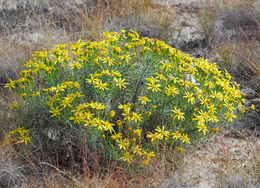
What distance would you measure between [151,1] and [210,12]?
1.53 metres

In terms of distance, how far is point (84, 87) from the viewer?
10.5ft

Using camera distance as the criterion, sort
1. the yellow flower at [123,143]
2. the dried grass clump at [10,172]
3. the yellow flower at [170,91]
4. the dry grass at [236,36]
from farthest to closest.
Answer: the dry grass at [236,36] < the dried grass clump at [10,172] < the yellow flower at [170,91] < the yellow flower at [123,143]

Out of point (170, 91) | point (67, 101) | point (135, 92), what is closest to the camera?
point (67, 101)

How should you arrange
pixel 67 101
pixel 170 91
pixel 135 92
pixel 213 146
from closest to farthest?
pixel 67 101 < pixel 170 91 < pixel 135 92 < pixel 213 146

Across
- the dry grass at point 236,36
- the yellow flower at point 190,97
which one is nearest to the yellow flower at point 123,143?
the yellow flower at point 190,97

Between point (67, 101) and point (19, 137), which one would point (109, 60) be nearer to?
point (67, 101)

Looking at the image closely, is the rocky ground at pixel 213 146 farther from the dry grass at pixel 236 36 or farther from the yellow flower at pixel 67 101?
the yellow flower at pixel 67 101

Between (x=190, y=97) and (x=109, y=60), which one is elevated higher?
(x=109, y=60)

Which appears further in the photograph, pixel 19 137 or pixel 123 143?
pixel 19 137

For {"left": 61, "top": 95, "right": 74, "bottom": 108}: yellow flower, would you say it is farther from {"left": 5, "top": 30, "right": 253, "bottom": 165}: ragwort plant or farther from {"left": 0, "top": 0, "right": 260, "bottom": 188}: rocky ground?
{"left": 0, "top": 0, "right": 260, "bottom": 188}: rocky ground

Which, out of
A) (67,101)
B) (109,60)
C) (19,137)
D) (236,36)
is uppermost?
(109,60)

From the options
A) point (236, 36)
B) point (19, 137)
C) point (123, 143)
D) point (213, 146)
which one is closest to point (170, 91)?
point (123, 143)

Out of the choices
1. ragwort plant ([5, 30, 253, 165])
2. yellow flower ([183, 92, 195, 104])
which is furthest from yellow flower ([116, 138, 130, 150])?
yellow flower ([183, 92, 195, 104])

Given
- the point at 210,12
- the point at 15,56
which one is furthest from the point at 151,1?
the point at 15,56
